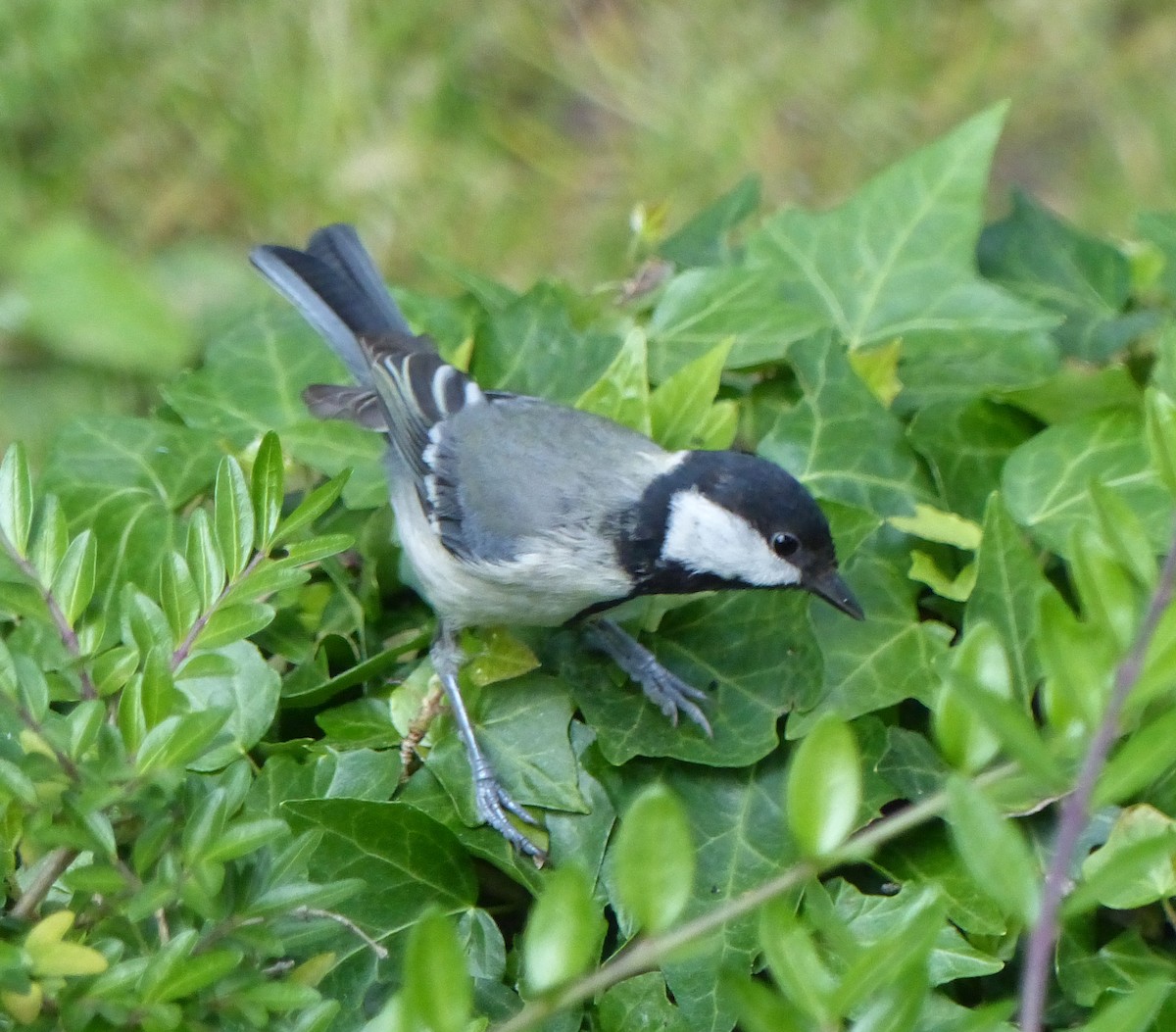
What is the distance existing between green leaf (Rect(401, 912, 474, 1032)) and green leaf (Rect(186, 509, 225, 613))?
441 millimetres

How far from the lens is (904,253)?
1746 millimetres

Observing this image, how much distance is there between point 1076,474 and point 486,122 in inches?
108

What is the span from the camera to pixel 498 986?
44.7 inches

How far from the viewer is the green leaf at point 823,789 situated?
72 cm

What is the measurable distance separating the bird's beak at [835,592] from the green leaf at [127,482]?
0.68 m

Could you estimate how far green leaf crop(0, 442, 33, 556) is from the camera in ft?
3.27

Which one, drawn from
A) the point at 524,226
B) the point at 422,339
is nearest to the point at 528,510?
the point at 422,339

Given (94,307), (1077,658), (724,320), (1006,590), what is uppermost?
(1077,658)

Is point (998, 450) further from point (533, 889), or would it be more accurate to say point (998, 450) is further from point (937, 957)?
point (533, 889)

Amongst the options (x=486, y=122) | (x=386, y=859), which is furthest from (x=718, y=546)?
(x=486, y=122)

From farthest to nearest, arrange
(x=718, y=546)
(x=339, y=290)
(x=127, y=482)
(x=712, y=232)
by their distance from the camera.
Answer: (x=339, y=290) < (x=712, y=232) < (x=718, y=546) < (x=127, y=482)

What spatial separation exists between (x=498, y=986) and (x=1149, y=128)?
342cm

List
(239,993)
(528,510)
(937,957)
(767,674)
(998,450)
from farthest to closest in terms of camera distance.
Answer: (528,510) < (998,450) < (767,674) < (937,957) < (239,993)

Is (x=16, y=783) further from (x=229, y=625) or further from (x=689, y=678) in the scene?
(x=689, y=678)
